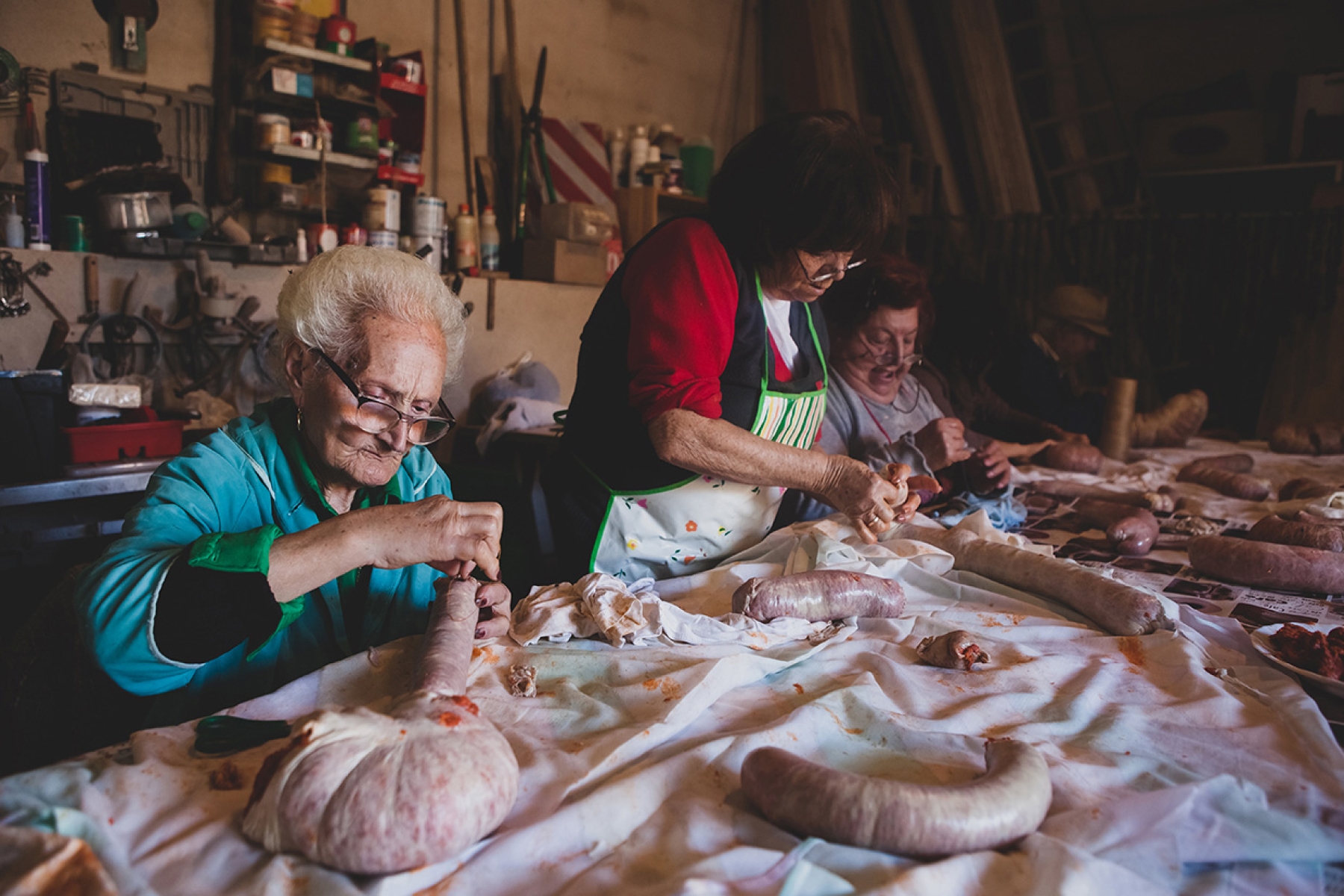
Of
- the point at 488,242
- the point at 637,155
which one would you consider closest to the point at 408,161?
the point at 488,242

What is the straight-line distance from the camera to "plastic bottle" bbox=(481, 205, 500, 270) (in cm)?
572

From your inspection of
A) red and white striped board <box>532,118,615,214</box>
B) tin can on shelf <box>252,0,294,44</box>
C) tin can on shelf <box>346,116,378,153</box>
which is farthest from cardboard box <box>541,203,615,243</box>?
tin can on shelf <box>252,0,294,44</box>

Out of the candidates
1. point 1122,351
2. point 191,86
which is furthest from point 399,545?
point 1122,351

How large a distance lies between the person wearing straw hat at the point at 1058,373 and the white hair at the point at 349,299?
14.0 ft

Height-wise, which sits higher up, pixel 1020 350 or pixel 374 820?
pixel 1020 350

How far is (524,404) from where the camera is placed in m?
5.02

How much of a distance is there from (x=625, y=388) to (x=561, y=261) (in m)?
3.64

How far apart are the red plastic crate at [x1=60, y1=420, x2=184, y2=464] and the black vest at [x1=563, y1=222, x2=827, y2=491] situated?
1968 millimetres

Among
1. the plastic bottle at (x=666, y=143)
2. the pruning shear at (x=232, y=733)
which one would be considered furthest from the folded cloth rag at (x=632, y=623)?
the plastic bottle at (x=666, y=143)

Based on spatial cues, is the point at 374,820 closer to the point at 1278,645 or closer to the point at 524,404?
the point at 1278,645

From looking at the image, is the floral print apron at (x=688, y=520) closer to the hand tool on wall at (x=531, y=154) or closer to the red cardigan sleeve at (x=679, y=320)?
the red cardigan sleeve at (x=679, y=320)

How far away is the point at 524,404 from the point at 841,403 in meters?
2.13

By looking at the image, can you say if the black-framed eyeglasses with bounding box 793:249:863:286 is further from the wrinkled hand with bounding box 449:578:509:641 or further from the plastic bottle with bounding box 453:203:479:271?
the plastic bottle with bounding box 453:203:479:271

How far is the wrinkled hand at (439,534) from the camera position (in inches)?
62.3
